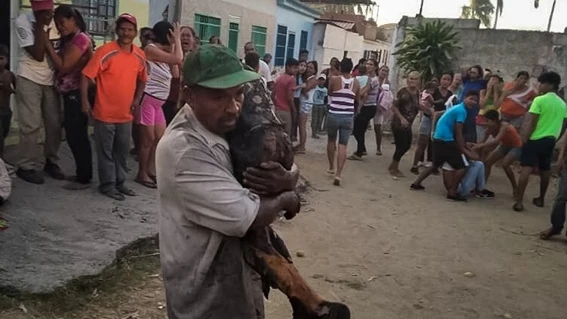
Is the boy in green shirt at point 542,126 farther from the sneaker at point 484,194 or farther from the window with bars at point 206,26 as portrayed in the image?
the window with bars at point 206,26

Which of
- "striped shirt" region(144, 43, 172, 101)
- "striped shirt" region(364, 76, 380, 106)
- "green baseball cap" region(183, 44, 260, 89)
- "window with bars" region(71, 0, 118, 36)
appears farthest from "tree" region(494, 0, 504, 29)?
"green baseball cap" region(183, 44, 260, 89)

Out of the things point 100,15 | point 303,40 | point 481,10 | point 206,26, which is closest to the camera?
point 100,15

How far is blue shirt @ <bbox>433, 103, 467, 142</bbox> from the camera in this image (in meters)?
7.46

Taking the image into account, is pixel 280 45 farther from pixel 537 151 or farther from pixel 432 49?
pixel 537 151

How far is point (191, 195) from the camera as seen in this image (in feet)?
5.28

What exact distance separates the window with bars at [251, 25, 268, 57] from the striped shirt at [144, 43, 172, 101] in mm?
9778

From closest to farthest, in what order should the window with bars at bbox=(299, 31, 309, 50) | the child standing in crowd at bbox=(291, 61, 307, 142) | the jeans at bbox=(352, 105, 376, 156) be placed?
1. the child standing in crowd at bbox=(291, 61, 307, 142)
2. the jeans at bbox=(352, 105, 376, 156)
3. the window with bars at bbox=(299, 31, 309, 50)

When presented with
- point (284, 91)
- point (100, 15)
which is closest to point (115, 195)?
point (100, 15)

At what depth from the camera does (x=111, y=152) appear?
5074 millimetres

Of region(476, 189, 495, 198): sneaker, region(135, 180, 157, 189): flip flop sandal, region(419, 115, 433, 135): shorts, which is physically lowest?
region(476, 189, 495, 198): sneaker

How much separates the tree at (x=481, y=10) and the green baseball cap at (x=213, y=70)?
47.3 m

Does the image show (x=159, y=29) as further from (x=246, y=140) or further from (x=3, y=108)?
(x=246, y=140)

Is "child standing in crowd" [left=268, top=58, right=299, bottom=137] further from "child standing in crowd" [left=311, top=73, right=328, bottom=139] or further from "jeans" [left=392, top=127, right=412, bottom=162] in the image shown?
"child standing in crowd" [left=311, top=73, right=328, bottom=139]

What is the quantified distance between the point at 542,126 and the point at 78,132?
5458mm
